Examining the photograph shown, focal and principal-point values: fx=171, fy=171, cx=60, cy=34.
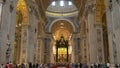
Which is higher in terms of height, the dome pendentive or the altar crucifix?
the dome pendentive

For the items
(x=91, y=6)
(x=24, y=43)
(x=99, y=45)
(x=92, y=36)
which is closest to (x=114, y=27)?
(x=99, y=45)

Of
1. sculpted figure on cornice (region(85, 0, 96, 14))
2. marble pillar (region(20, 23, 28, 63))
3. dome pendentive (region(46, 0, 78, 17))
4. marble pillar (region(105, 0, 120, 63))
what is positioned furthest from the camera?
dome pendentive (region(46, 0, 78, 17))

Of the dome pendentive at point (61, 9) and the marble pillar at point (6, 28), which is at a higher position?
the dome pendentive at point (61, 9)

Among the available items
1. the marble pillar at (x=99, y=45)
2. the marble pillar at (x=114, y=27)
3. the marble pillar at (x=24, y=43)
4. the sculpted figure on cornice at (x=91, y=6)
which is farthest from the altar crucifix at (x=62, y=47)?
the marble pillar at (x=114, y=27)

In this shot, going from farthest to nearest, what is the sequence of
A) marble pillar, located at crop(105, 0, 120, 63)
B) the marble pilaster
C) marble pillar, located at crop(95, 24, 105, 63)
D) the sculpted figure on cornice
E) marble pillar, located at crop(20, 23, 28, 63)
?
the sculpted figure on cornice, the marble pilaster, marble pillar, located at crop(20, 23, 28, 63), marble pillar, located at crop(95, 24, 105, 63), marble pillar, located at crop(105, 0, 120, 63)

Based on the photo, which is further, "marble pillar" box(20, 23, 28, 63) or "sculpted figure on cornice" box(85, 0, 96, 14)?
"sculpted figure on cornice" box(85, 0, 96, 14)

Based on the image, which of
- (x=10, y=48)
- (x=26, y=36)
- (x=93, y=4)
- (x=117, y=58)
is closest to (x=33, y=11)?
(x=26, y=36)

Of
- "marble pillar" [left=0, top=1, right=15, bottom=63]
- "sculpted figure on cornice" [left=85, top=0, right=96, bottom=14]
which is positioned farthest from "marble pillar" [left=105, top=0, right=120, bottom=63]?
"marble pillar" [left=0, top=1, right=15, bottom=63]

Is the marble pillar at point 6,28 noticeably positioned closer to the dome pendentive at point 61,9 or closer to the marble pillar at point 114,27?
the marble pillar at point 114,27

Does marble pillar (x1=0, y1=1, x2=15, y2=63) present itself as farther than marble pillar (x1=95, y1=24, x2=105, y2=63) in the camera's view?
No

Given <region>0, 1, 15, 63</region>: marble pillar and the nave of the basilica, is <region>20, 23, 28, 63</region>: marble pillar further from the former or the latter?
<region>0, 1, 15, 63</region>: marble pillar

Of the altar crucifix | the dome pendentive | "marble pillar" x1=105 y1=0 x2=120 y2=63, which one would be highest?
the dome pendentive

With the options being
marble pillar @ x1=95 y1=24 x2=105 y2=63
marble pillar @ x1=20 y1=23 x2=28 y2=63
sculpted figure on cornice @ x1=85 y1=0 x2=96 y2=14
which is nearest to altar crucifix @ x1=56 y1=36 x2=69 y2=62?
sculpted figure on cornice @ x1=85 y1=0 x2=96 y2=14

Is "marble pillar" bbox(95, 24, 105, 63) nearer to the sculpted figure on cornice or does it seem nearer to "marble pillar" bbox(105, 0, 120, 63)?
the sculpted figure on cornice
